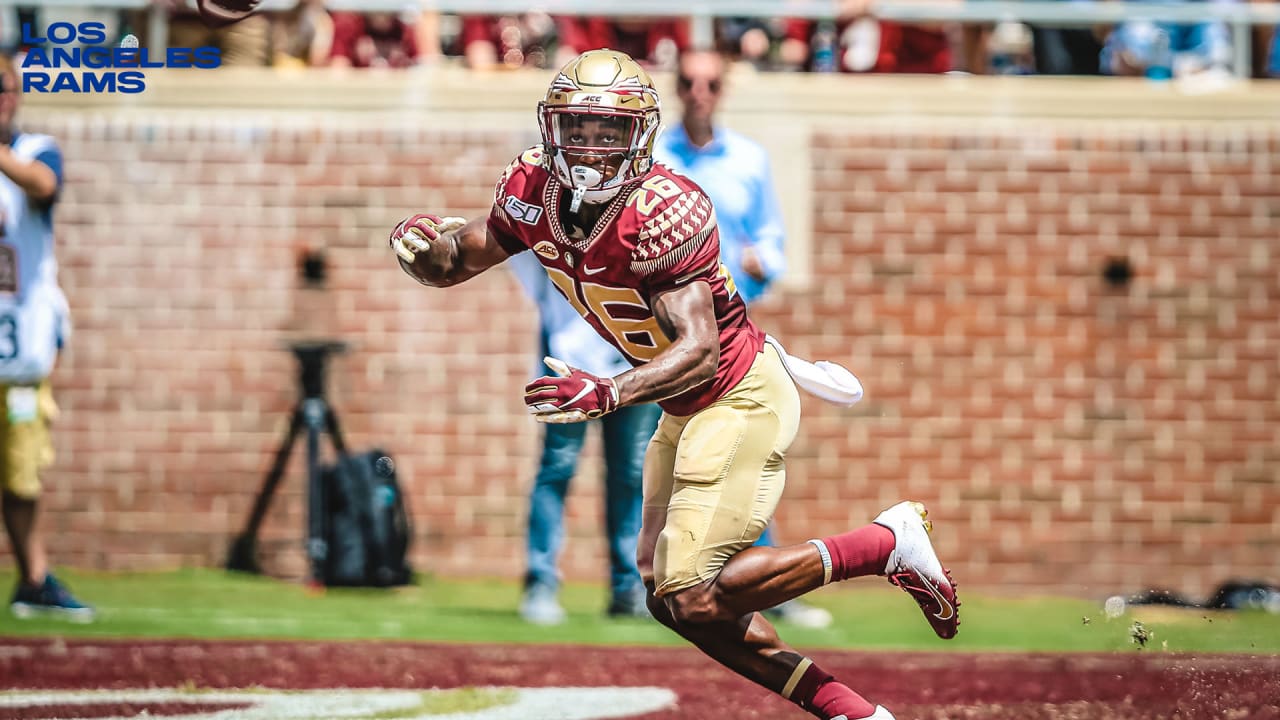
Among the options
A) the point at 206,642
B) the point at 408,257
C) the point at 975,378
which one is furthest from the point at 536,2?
the point at 408,257

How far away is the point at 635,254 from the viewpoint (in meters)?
4.75

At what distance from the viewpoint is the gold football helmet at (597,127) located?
4763mm

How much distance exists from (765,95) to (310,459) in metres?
3.48

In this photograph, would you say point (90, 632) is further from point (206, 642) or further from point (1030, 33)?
point (1030, 33)

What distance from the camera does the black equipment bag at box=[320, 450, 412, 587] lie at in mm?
9031

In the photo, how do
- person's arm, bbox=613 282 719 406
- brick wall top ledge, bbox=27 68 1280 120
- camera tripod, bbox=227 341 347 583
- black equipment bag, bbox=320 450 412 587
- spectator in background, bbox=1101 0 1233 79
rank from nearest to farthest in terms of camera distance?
person's arm, bbox=613 282 719 406 → black equipment bag, bbox=320 450 412 587 → camera tripod, bbox=227 341 347 583 → brick wall top ledge, bbox=27 68 1280 120 → spectator in background, bbox=1101 0 1233 79

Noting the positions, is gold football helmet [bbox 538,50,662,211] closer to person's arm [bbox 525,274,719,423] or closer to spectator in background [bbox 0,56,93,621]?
person's arm [bbox 525,274,719,423]

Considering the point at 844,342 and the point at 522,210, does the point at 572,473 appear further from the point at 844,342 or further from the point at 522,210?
the point at 522,210

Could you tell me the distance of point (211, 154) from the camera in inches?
403

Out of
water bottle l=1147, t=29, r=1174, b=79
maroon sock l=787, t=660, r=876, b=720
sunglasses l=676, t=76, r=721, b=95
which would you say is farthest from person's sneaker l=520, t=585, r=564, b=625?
water bottle l=1147, t=29, r=1174, b=79

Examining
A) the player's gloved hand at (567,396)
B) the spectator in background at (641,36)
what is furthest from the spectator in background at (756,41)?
the player's gloved hand at (567,396)

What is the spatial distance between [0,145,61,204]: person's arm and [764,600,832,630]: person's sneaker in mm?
4103

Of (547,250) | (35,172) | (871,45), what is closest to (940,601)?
(547,250)

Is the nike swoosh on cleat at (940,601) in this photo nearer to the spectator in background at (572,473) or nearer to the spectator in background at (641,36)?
the spectator in background at (572,473)
